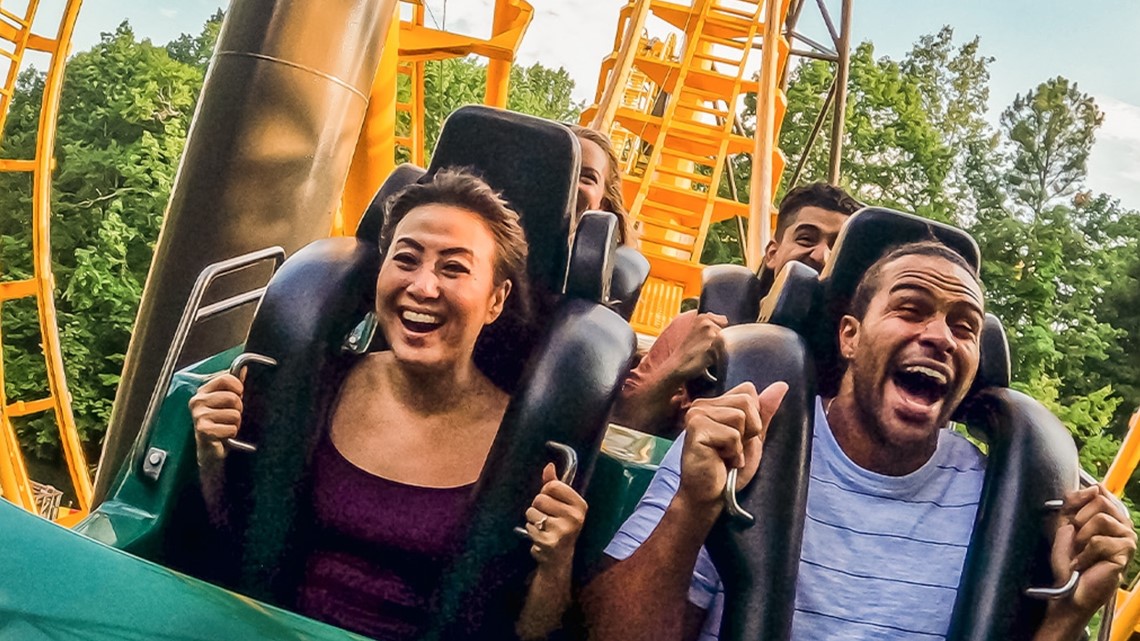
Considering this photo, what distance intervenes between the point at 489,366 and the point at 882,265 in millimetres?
774

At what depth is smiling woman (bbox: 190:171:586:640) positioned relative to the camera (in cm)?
182

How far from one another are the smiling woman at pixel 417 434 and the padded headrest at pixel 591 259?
0.32 ft

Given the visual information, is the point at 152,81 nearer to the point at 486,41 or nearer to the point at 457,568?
the point at 486,41

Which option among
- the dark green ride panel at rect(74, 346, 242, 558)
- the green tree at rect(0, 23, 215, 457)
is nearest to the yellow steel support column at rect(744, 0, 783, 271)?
the dark green ride panel at rect(74, 346, 242, 558)

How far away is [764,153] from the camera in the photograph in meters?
2.43

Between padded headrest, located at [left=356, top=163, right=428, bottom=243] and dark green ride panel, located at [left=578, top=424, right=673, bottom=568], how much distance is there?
63cm

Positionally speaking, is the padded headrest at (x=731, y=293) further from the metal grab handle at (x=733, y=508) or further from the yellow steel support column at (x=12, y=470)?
the yellow steel support column at (x=12, y=470)

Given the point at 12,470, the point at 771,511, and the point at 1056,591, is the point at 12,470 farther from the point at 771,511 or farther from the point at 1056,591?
the point at 1056,591

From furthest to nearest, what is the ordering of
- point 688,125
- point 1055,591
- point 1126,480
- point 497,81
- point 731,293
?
1. point 688,125
2. point 497,81
3. point 731,293
4. point 1126,480
5. point 1055,591

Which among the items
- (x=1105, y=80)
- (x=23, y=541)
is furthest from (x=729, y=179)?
(x=23, y=541)

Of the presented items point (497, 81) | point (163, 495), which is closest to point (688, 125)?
point (497, 81)

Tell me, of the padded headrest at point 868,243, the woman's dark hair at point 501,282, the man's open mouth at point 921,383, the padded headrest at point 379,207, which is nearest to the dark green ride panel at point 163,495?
the padded headrest at point 379,207

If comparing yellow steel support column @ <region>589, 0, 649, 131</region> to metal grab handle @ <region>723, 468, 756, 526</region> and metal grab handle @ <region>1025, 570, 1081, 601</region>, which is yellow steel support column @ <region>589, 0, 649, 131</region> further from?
metal grab handle @ <region>1025, 570, 1081, 601</region>

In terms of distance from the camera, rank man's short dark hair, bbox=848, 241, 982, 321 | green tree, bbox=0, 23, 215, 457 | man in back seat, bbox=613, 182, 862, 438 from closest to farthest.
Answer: man's short dark hair, bbox=848, 241, 982, 321 < man in back seat, bbox=613, 182, 862, 438 < green tree, bbox=0, 23, 215, 457
